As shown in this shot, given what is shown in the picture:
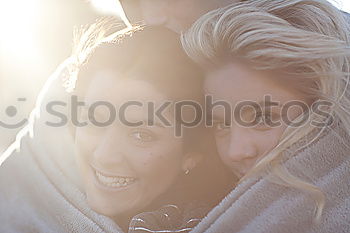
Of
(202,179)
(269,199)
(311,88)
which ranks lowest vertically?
(202,179)

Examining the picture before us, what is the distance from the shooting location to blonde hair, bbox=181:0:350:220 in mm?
1252

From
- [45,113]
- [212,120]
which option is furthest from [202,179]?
[45,113]

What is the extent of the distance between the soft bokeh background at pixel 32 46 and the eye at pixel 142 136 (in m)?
1.79

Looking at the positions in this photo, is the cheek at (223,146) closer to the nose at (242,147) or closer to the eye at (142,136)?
the nose at (242,147)

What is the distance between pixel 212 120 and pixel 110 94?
234 millimetres

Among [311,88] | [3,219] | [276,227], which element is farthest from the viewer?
[3,219]

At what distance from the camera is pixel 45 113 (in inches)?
58.6

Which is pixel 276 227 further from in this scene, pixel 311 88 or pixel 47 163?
pixel 47 163

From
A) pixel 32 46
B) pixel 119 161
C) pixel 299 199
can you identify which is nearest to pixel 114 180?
pixel 119 161

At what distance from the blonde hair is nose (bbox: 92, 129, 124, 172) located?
25 centimetres

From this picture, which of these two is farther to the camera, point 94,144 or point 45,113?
point 45,113

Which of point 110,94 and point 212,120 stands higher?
point 110,94

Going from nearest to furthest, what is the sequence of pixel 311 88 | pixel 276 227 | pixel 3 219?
pixel 276 227, pixel 311 88, pixel 3 219

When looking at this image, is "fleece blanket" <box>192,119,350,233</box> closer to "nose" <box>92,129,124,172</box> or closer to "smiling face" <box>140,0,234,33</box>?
"nose" <box>92,129,124,172</box>
